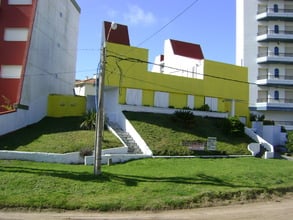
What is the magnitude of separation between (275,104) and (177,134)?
31.1 meters

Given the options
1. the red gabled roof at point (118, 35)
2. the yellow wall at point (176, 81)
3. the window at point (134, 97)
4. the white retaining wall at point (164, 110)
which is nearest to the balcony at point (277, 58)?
the yellow wall at point (176, 81)

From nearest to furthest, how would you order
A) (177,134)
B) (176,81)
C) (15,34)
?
(177,134), (15,34), (176,81)

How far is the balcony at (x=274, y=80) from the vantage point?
56938mm

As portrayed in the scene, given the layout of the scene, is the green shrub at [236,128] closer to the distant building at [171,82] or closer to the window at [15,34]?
the distant building at [171,82]

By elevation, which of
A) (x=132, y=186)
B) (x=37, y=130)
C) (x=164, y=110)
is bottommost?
(x=132, y=186)

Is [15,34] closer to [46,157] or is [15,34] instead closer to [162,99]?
[162,99]

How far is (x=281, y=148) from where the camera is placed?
3478cm

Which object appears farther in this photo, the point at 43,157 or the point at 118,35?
the point at 118,35

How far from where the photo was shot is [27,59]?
1225 inches

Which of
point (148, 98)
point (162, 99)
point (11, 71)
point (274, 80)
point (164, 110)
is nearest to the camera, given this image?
point (11, 71)

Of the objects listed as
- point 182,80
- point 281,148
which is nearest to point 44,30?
point 182,80

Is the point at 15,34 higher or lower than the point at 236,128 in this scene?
higher

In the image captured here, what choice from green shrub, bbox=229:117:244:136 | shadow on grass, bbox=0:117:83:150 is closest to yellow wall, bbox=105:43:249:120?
shadow on grass, bbox=0:117:83:150

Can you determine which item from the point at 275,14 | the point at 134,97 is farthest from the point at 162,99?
the point at 275,14
